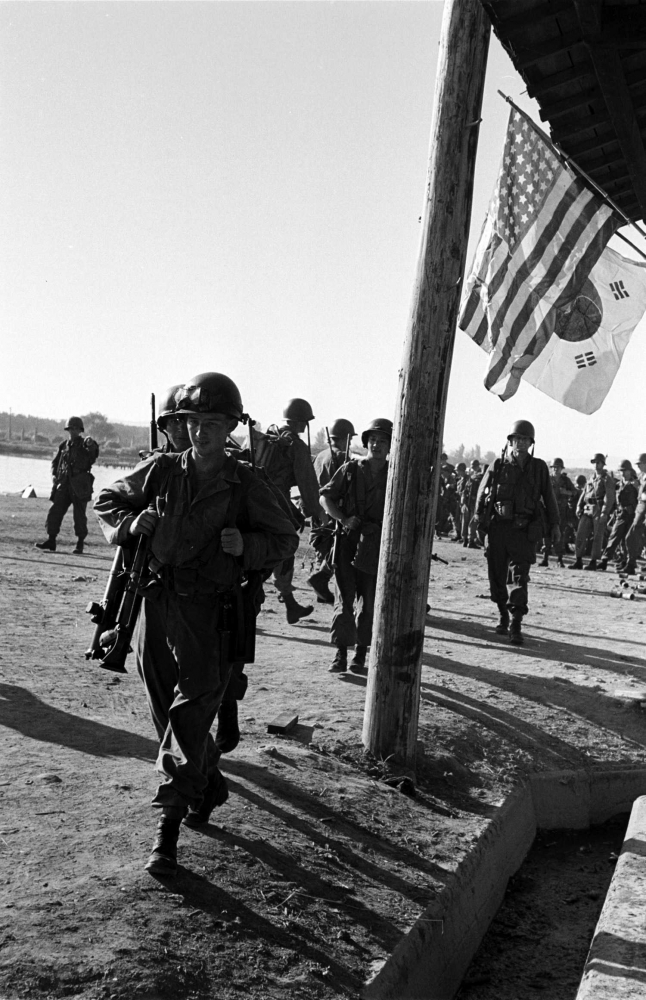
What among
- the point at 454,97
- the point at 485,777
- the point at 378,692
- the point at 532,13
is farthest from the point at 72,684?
the point at 532,13

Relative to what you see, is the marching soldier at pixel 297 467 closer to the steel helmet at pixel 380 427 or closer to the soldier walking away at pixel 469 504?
the steel helmet at pixel 380 427

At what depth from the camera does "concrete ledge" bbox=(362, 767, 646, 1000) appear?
4031mm

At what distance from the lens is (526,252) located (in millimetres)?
7238

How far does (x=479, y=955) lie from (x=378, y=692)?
1.60 metres

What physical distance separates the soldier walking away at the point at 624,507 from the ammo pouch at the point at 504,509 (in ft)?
35.0

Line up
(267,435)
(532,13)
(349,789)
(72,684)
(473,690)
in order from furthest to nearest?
(267,435)
(473,690)
(72,684)
(349,789)
(532,13)

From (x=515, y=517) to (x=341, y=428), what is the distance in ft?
8.74

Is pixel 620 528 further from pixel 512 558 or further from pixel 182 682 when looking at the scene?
pixel 182 682

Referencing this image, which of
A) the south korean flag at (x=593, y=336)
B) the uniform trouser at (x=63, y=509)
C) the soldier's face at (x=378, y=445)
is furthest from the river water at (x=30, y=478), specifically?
the south korean flag at (x=593, y=336)

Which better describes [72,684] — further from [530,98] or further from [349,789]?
[530,98]

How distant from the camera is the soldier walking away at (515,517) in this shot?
403 inches

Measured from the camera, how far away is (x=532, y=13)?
16.4 feet

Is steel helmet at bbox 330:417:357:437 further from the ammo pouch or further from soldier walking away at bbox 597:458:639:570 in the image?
soldier walking away at bbox 597:458:639:570

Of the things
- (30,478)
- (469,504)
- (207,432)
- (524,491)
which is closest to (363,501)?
(524,491)
